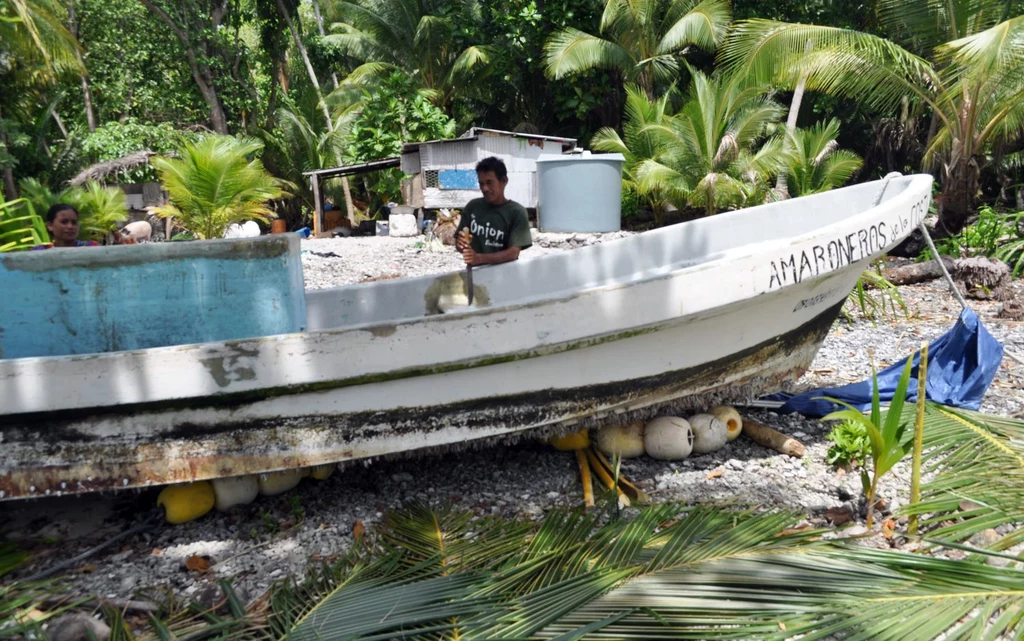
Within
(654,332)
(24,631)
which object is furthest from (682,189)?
(24,631)

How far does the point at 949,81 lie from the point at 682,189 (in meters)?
4.68

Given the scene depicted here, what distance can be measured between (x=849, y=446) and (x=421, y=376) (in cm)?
223

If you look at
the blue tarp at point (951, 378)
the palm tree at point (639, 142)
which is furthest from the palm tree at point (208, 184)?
the blue tarp at point (951, 378)

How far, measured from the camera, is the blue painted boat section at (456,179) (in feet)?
51.2

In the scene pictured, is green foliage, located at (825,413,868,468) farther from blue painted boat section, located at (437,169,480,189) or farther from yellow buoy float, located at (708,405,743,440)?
blue painted boat section, located at (437,169,480,189)

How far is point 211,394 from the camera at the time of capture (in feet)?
11.3

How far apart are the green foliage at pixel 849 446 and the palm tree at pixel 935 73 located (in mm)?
6873

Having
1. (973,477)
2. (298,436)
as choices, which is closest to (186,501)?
(298,436)

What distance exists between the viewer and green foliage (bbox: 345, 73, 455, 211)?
17.7 metres

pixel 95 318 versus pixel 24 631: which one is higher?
pixel 95 318

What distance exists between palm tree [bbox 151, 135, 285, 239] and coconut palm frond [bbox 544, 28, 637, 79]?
7.29m

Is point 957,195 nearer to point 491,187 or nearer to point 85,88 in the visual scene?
point 491,187

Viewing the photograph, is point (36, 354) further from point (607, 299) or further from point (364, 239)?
point (364, 239)

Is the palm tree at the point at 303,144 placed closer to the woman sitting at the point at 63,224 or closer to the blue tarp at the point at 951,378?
the woman sitting at the point at 63,224
